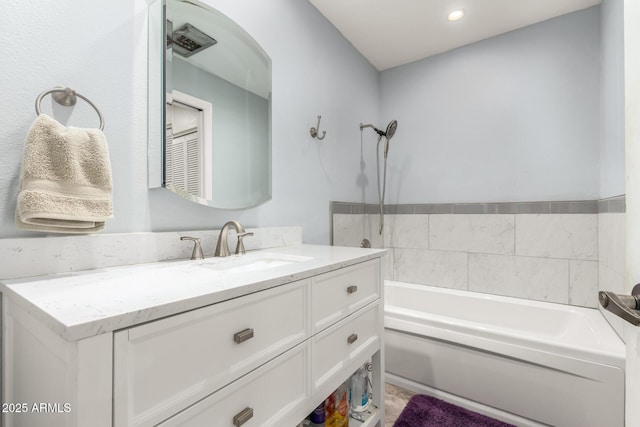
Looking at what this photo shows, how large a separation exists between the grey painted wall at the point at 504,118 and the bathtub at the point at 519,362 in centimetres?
86

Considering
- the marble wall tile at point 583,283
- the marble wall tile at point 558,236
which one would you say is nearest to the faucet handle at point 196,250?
the marble wall tile at point 558,236

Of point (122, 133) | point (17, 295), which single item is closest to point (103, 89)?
point (122, 133)

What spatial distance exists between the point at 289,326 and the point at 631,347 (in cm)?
73

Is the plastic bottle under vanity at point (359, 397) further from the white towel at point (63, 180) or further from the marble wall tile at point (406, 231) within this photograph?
the marble wall tile at point (406, 231)

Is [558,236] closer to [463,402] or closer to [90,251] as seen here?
[463,402]

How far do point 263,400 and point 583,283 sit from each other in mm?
2230

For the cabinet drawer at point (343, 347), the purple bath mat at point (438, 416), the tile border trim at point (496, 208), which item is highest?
the tile border trim at point (496, 208)

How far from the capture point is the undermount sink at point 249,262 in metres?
1.03

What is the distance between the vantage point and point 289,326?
34.8 inches

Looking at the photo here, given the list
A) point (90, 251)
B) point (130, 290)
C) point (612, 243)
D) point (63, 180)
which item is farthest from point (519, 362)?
point (63, 180)

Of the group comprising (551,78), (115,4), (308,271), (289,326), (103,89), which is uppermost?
(551,78)

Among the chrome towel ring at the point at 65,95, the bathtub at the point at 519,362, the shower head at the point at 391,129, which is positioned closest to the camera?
the chrome towel ring at the point at 65,95

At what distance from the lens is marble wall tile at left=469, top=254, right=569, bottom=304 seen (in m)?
2.08

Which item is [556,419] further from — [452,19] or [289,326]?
[452,19]
